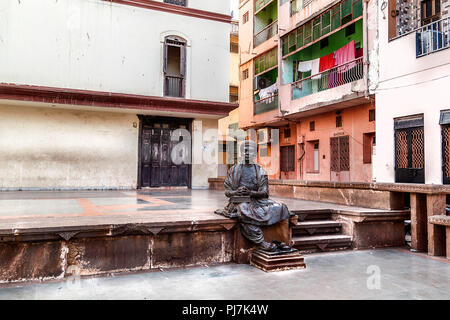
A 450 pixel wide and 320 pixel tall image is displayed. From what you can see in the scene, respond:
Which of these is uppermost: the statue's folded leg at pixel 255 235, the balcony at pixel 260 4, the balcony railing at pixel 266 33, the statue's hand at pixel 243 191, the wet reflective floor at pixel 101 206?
the balcony at pixel 260 4

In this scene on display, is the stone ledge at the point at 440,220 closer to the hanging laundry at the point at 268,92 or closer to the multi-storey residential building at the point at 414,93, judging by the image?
the multi-storey residential building at the point at 414,93

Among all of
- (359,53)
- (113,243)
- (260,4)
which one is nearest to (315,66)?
(359,53)

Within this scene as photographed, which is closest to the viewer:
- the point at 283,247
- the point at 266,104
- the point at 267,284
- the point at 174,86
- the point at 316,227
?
the point at 267,284

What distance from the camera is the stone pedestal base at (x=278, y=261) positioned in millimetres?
4695

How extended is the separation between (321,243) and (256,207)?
1513mm

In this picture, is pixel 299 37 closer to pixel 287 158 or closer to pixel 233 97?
pixel 287 158

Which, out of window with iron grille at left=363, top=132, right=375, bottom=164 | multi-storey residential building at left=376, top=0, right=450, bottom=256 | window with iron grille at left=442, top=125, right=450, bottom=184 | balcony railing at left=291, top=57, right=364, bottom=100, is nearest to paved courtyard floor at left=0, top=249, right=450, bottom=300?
multi-storey residential building at left=376, top=0, right=450, bottom=256

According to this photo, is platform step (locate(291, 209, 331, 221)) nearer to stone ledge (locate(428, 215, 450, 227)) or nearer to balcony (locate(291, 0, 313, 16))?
stone ledge (locate(428, 215, 450, 227))

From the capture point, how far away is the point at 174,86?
13219 millimetres

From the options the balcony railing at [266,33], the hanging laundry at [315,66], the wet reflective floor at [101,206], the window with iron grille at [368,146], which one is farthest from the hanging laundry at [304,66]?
the wet reflective floor at [101,206]

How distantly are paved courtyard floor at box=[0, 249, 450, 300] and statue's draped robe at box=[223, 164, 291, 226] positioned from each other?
0.73 meters

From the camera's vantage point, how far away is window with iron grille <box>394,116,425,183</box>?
1045 centimetres

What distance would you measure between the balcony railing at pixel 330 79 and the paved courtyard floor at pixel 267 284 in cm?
972

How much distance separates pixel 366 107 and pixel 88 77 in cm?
1057
